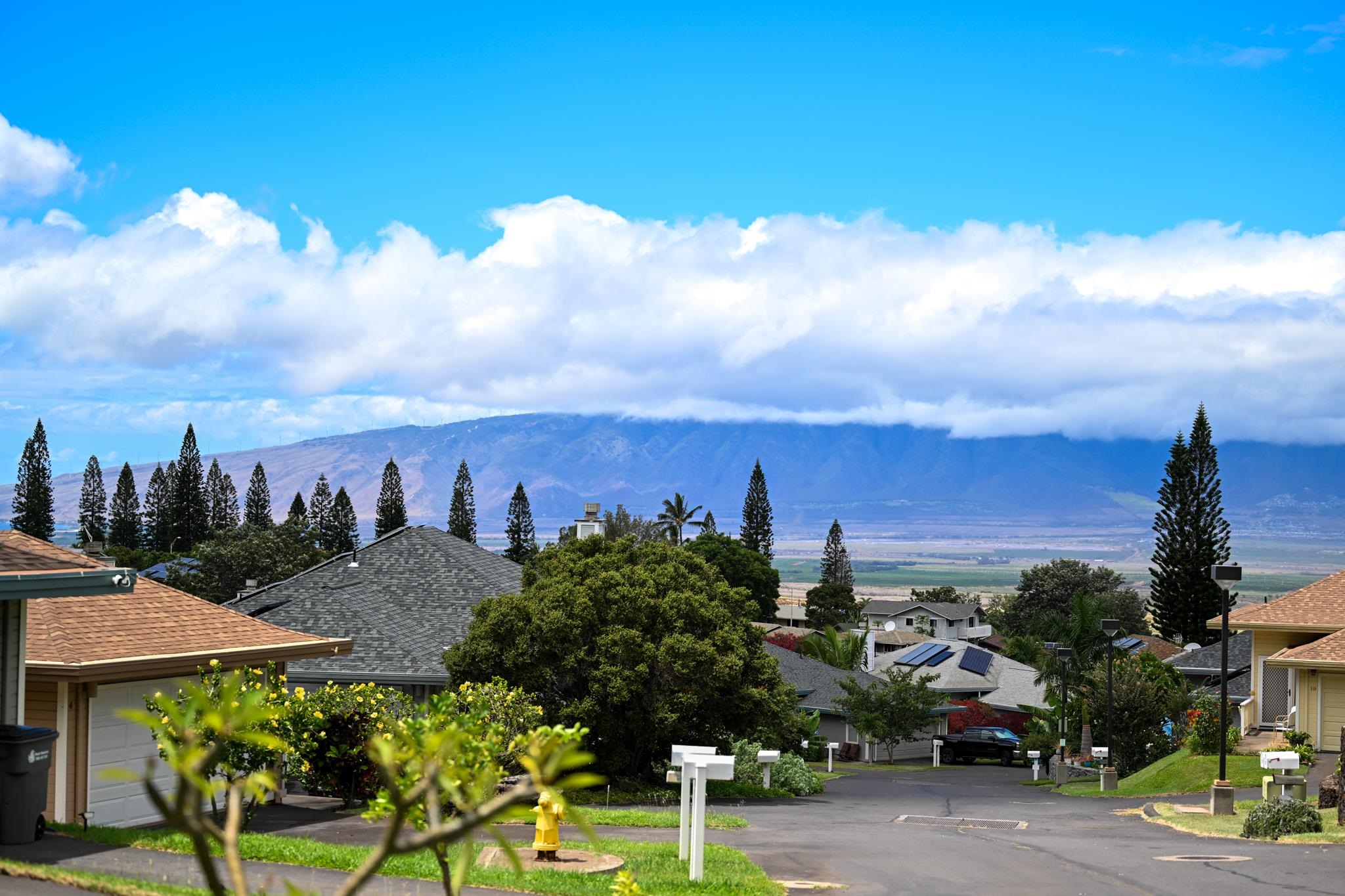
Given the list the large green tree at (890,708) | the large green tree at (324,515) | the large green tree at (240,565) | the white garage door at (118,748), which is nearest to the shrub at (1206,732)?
the large green tree at (890,708)

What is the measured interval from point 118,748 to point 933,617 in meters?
112

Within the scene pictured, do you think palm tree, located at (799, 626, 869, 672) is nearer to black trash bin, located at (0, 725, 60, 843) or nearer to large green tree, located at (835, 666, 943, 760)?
large green tree, located at (835, 666, 943, 760)

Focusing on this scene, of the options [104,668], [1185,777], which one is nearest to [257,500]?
[1185,777]

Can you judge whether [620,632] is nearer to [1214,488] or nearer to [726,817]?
[726,817]

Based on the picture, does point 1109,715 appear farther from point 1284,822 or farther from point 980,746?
point 980,746

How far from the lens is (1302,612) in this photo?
32.4 m

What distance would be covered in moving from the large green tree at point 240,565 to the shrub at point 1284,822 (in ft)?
201

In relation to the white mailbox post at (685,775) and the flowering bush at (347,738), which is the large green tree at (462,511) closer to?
the flowering bush at (347,738)

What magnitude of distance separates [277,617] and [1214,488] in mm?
54151

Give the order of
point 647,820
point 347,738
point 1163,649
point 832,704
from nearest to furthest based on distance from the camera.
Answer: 1. point 347,738
2. point 647,820
3. point 832,704
4. point 1163,649

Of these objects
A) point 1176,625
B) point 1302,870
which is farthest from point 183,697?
point 1176,625

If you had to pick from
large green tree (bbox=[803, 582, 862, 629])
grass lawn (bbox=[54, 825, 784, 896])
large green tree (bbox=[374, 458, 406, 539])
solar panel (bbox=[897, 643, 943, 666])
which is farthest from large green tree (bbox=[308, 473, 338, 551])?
grass lawn (bbox=[54, 825, 784, 896])

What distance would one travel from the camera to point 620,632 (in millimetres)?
28047

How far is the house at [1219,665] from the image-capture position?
43625mm
